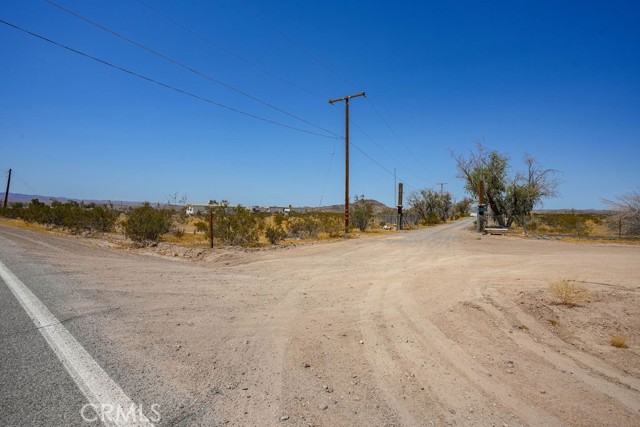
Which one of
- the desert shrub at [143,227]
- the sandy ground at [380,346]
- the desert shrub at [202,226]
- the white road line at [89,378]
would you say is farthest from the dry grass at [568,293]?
the desert shrub at [143,227]

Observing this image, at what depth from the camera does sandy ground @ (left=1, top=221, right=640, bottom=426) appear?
3.12m

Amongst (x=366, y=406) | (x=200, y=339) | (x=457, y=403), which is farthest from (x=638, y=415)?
(x=200, y=339)

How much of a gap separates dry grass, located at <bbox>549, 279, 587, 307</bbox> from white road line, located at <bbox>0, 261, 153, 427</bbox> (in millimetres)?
7362

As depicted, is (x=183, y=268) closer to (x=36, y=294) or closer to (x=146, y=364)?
(x=36, y=294)

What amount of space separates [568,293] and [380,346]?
4713 millimetres

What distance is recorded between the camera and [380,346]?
4523mm

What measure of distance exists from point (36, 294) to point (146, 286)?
190 centimetres

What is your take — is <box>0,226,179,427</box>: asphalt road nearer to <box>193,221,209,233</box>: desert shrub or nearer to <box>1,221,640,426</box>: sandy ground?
<box>1,221,640,426</box>: sandy ground

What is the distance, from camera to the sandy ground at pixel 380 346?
312 centimetres

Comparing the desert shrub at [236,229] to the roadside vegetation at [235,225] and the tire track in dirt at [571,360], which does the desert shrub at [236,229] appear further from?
the tire track in dirt at [571,360]

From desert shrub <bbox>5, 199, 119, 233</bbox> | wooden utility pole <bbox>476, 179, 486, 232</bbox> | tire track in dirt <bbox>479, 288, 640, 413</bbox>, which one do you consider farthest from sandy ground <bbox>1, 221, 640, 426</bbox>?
wooden utility pole <bbox>476, 179, 486, 232</bbox>

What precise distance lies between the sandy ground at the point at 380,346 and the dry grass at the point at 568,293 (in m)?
0.16

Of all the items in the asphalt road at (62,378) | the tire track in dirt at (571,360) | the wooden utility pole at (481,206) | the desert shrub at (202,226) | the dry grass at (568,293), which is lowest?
the tire track in dirt at (571,360)

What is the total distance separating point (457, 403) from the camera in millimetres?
3275
